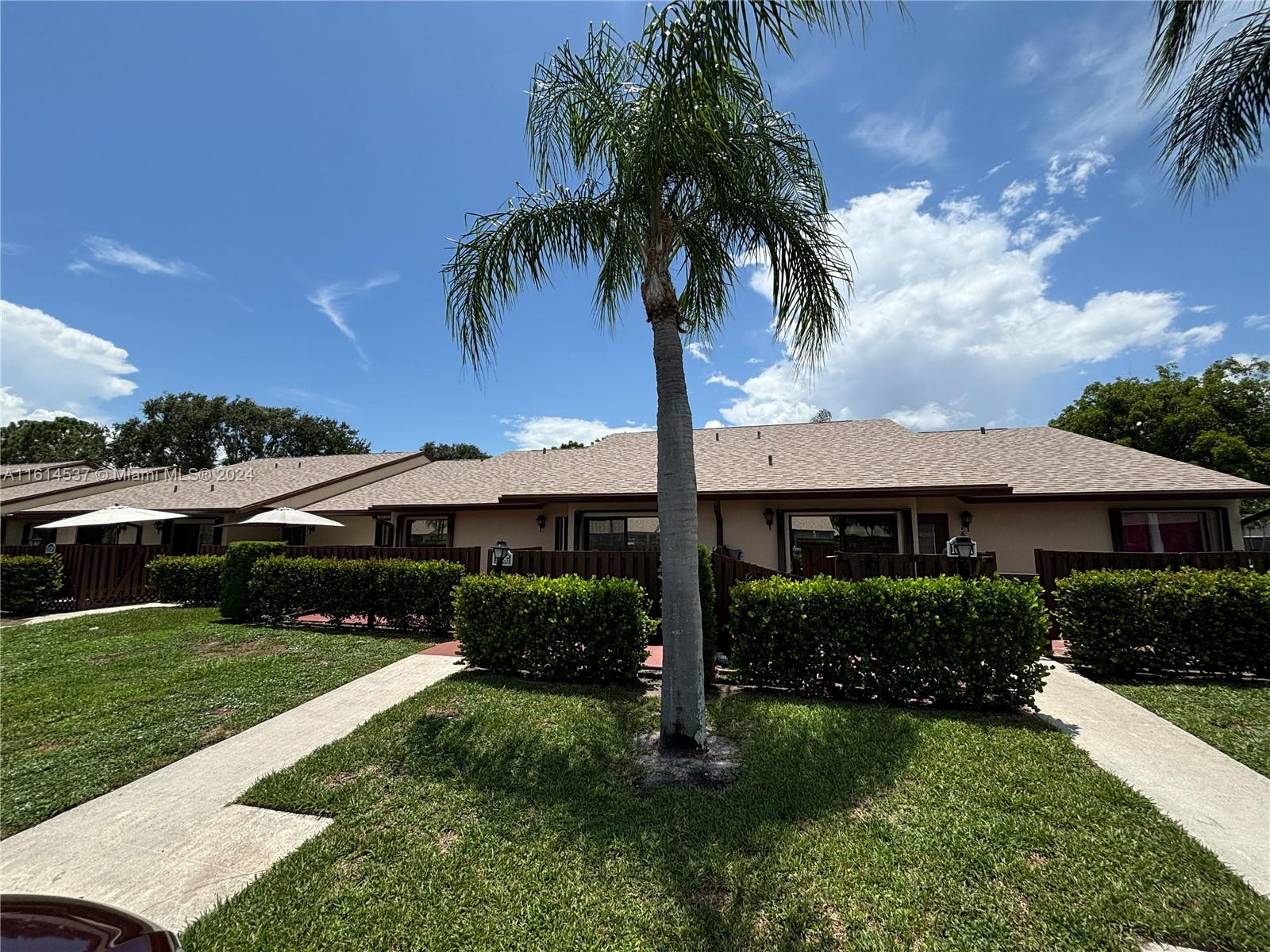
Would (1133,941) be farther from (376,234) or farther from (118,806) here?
(376,234)

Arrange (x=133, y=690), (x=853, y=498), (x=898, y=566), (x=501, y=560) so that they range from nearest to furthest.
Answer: (x=133, y=690) → (x=898, y=566) → (x=501, y=560) → (x=853, y=498)

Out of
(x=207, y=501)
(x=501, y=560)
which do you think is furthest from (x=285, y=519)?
(x=501, y=560)

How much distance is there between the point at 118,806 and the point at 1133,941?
6146 mm

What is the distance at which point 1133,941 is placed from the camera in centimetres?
239

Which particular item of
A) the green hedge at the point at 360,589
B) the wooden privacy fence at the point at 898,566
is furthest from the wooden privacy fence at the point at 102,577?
the wooden privacy fence at the point at 898,566

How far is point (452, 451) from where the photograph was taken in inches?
2046

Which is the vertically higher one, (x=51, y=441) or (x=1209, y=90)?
(x=51, y=441)

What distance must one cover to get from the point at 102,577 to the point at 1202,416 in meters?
38.8

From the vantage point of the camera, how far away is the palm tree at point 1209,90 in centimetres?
455

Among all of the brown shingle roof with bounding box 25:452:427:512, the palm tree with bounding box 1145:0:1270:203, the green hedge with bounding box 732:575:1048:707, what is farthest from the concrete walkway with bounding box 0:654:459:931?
the brown shingle roof with bounding box 25:452:427:512

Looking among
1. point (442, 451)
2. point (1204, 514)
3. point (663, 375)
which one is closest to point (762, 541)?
point (663, 375)

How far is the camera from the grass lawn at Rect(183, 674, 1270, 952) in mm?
2461

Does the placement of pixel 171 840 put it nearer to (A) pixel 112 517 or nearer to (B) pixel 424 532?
(B) pixel 424 532

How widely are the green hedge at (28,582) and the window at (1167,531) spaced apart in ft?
81.3
